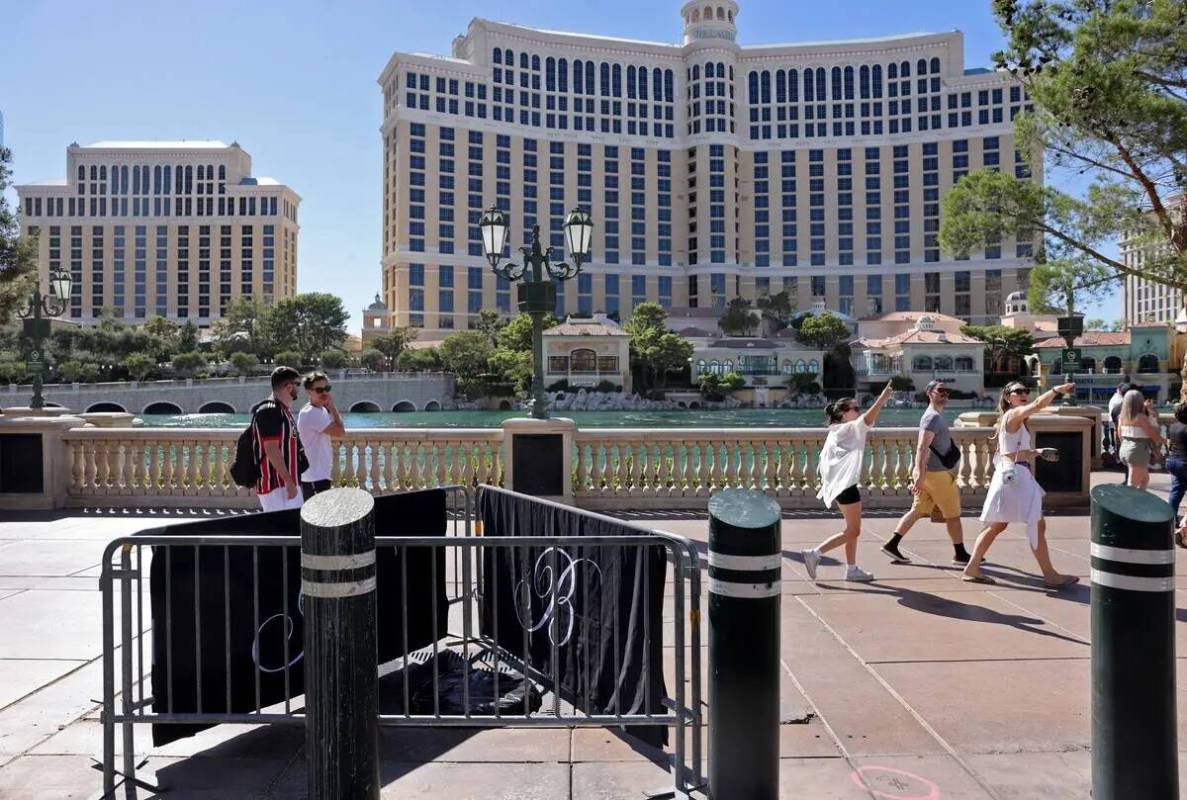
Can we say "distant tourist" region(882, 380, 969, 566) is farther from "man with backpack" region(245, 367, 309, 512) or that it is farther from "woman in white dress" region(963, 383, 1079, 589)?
"man with backpack" region(245, 367, 309, 512)

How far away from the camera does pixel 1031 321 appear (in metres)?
109

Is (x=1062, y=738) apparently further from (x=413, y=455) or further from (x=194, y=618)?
(x=413, y=455)

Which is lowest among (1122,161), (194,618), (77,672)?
(77,672)

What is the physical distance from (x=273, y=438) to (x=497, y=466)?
5682mm

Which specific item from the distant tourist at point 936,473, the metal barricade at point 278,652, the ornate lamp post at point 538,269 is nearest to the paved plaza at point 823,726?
the metal barricade at point 278,652

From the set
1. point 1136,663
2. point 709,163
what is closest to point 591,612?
point 1136,663

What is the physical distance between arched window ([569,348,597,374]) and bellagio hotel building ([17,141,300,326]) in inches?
3516

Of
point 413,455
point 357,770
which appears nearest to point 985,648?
point 357,770

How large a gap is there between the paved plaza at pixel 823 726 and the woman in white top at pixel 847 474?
47 cm

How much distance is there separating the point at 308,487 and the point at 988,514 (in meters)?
5.58

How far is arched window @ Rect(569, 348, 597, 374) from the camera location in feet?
314

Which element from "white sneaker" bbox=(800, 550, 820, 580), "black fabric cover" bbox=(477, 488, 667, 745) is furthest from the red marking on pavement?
"white sneaker" bbox=(800, 550, 820, 580)

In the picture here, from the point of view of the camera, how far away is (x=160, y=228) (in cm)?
16300

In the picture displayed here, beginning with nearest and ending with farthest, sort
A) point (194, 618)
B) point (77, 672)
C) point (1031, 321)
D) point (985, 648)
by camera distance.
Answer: point (194, 618), point (77, 672), point (985, 648), point (1031, 321)
